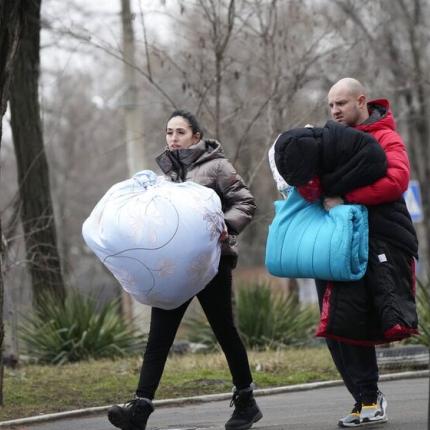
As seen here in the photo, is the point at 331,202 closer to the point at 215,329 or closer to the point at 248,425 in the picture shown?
the point at 215,329

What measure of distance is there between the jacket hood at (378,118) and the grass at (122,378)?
3.14m

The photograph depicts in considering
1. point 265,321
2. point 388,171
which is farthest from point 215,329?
point 265,321

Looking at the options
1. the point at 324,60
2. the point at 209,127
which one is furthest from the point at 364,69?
the point at 209,127

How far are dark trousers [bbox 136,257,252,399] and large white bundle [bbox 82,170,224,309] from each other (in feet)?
0.77

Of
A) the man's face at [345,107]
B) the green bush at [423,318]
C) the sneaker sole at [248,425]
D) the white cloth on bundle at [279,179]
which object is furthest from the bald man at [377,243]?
the green bush at [423,318]

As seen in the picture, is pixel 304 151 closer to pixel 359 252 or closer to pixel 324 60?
pixel 359 252

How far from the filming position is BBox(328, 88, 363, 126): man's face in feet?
22.3

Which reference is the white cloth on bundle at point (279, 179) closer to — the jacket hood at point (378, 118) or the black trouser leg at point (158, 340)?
the jacket hood at point (378, 118)

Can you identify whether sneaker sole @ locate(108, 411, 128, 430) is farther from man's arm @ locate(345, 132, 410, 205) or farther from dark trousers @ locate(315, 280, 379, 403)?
man's arm @ locate(345, 132, 410, 205)

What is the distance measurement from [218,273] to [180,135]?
0.86 m

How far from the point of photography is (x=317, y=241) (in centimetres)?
659

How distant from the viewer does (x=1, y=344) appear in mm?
8281

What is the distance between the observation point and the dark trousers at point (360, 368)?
682cm

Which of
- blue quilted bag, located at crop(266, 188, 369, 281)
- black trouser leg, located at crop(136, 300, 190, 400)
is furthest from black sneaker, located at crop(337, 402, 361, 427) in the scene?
black trouser leg, located at crop(136, 300, 190, 400)
